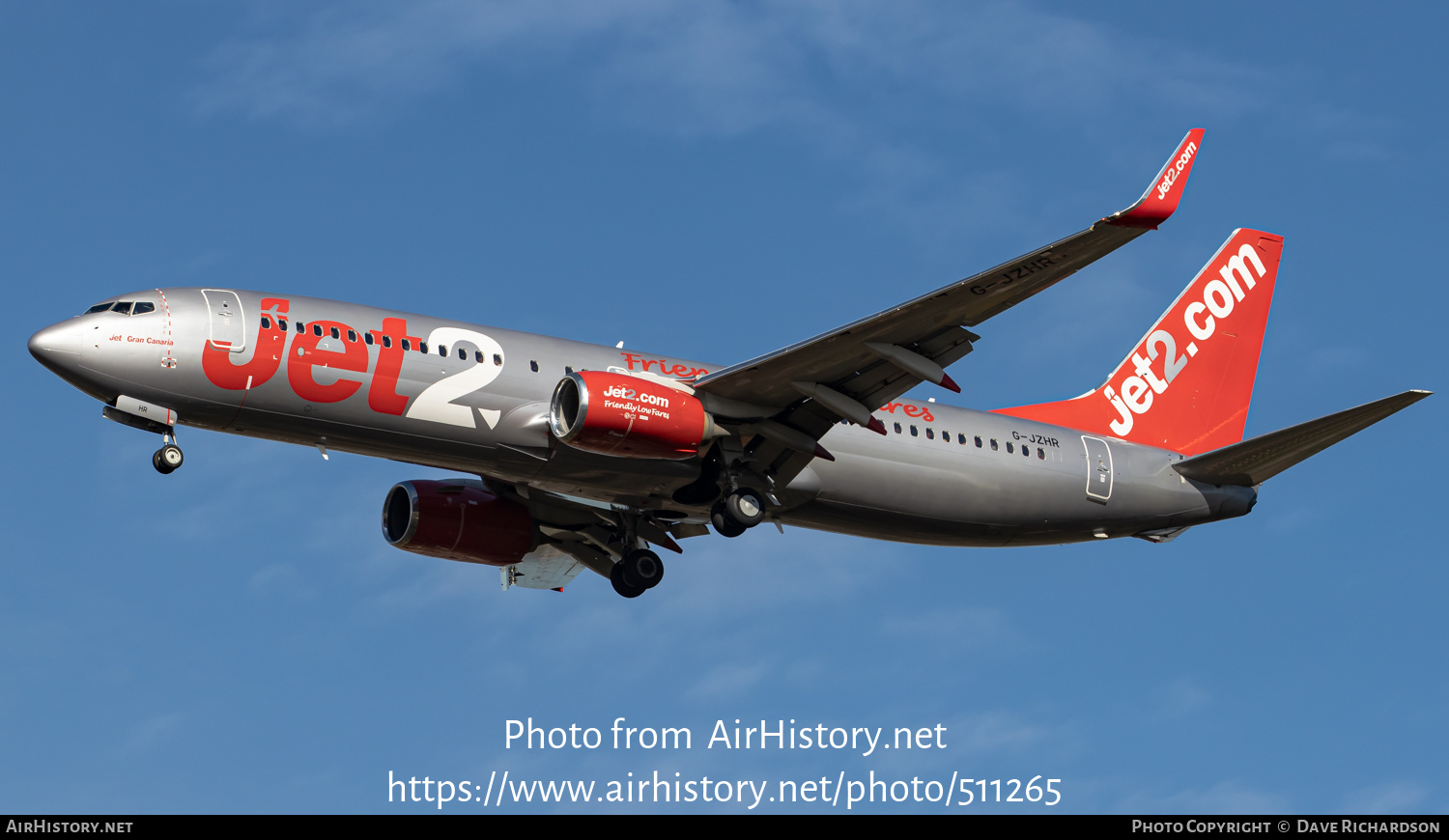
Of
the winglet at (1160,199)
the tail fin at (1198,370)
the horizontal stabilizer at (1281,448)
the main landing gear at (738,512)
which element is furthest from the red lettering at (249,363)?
the horizontal stabilizer at (1281,448)

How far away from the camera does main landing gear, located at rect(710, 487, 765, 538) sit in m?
33.6

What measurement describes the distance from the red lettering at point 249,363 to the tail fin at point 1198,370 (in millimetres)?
17562

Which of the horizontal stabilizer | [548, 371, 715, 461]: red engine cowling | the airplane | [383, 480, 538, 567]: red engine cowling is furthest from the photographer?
[383, 480, 538, 567]: red engine cowling

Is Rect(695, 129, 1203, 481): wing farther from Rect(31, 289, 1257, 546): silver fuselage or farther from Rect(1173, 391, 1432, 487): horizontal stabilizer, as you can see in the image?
Rect(1173, 391, 1432, 487): horizontal stabilizer

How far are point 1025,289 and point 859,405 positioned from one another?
492cm

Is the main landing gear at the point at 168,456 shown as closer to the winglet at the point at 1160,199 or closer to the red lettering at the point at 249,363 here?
the red lettering at the point at 249,363

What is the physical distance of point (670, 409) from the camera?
106 feet

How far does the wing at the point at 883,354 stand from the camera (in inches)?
1072

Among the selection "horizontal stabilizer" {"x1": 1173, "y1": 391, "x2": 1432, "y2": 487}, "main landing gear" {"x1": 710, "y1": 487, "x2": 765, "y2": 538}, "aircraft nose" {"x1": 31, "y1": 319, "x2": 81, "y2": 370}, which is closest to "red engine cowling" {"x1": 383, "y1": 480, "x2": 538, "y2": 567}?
"main landing gear" {"x1": 710, "y1": 487, "x2": 765, "y2": 538}

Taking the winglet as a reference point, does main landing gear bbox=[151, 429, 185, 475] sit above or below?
below

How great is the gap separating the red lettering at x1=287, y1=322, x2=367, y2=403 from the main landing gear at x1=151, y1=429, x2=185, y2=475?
2473mm

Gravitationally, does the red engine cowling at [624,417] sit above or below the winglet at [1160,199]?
below

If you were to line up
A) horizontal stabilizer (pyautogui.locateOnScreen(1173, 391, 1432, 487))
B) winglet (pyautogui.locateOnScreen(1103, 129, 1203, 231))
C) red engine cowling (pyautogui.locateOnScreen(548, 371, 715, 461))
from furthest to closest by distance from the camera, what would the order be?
horizontal stabilizer (pyautogui.locateOnScreen(1173, 391, 1432, 487))
red engine cowling (pyautogui.locateOnScreen(548, 371, 715, 461))
winglet (pyautogui.locateOnScreen(1103, 129, 1203, 231))

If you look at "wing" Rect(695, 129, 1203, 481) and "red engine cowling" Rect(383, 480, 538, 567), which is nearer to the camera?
"wing" Rect(695, 129, 1203, 481)
